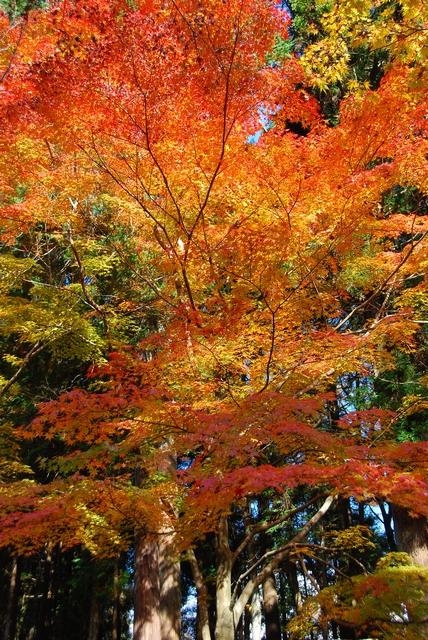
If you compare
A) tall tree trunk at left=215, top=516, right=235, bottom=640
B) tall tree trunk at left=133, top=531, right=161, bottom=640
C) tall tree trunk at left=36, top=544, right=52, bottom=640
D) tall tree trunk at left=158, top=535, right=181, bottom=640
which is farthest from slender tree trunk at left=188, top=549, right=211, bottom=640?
tall tree trunk at left=36, top=544, right=52, bottom=640

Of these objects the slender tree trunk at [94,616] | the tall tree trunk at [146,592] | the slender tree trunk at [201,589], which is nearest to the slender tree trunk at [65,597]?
the slender tree trunk at [94,616]

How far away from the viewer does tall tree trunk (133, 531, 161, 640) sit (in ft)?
23.4

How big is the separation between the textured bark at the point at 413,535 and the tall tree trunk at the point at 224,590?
10.7 ft

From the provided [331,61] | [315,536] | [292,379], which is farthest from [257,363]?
[315,536]

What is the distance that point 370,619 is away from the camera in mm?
4898

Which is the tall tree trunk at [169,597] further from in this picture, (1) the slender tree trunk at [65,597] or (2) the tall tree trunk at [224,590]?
(1) the slender tree trunk at [65,597]

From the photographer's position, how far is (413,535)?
7.12 metres

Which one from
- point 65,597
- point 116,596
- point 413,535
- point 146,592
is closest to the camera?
point 413,535

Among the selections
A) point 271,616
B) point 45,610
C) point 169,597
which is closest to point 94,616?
point 45,610

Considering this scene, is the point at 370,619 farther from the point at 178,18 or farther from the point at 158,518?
the point at 178,18

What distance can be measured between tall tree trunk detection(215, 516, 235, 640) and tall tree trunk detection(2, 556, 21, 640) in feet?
32.9

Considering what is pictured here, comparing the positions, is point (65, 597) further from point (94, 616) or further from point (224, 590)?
point (224, 590)

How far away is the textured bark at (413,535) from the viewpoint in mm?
6984

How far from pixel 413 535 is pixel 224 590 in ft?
12.4
